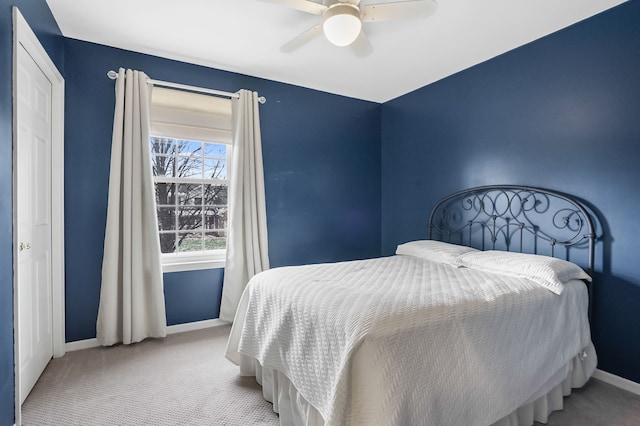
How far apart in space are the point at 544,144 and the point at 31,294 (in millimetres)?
3798

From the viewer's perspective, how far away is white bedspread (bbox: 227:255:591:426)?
1.26 metres

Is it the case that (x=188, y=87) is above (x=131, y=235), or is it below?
above

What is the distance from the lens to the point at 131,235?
108 inches

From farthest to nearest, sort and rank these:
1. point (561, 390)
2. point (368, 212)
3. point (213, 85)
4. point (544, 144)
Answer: point (368, 212) → point (213, 85) → point (544, 144) → point (561, 390)

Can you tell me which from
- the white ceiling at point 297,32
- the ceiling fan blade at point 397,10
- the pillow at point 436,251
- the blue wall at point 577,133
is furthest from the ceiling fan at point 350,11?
the pillow at point 436,251

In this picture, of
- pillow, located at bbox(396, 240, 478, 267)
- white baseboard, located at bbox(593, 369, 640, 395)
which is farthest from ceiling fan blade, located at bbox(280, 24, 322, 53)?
white baseboard, located at bbox(593, 369, 640, 395)

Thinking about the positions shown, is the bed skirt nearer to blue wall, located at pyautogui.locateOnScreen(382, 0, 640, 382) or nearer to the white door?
blue wall, located at pyautogui.locateOnScreen(382, 0, 640, 382)

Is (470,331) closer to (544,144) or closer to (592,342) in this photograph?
(592,342)

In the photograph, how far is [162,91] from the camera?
2.96 metres

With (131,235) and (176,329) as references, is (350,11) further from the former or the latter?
(176,329)

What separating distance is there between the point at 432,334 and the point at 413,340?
0.11 meters

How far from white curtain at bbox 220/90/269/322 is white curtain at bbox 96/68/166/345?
2.04 ft

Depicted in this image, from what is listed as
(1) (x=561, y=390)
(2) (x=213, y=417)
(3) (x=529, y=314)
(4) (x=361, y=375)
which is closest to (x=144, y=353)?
(2) (x=213, y=417)

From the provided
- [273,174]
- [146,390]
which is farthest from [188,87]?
[146,390]
